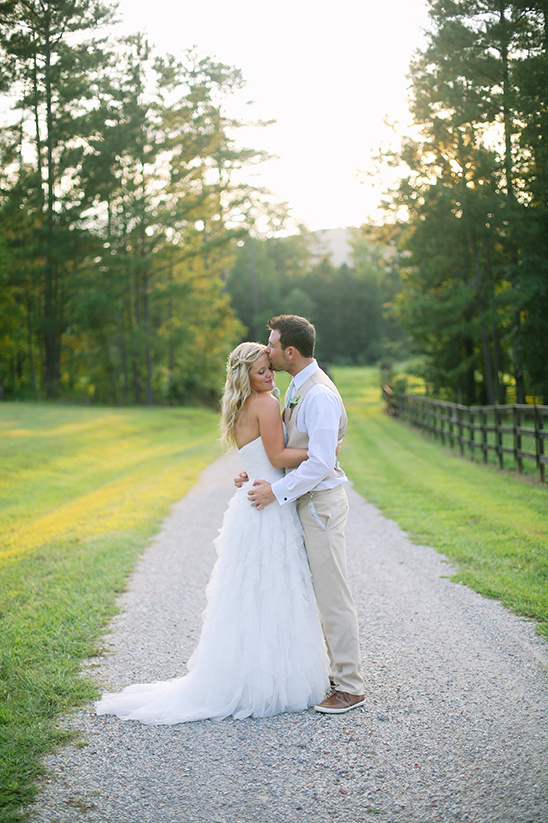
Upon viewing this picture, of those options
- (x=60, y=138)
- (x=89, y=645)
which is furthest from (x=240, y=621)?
(x=60, y=138)

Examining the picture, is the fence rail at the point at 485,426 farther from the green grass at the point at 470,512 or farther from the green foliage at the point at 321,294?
the green foliage at the point at 321,294

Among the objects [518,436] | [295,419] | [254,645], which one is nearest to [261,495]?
[295,419]

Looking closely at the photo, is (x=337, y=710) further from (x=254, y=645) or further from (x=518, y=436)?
(x=518, y=436)

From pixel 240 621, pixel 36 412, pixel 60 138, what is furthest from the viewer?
pixel 60 138

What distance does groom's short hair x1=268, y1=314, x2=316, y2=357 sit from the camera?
379 cm

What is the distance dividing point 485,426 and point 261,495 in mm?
10352

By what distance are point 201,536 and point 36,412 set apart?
17383 millimetres

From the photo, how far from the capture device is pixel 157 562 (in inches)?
276

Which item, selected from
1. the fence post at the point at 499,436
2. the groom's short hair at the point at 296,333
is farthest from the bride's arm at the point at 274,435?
the fence post at the point at 499,436

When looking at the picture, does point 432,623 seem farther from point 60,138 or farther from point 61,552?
point 60,138

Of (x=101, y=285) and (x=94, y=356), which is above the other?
(x=101, y=285)

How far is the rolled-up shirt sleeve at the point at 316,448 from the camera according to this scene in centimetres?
368

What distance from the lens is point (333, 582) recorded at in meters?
3.80

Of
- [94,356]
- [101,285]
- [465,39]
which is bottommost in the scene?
[94,356]
